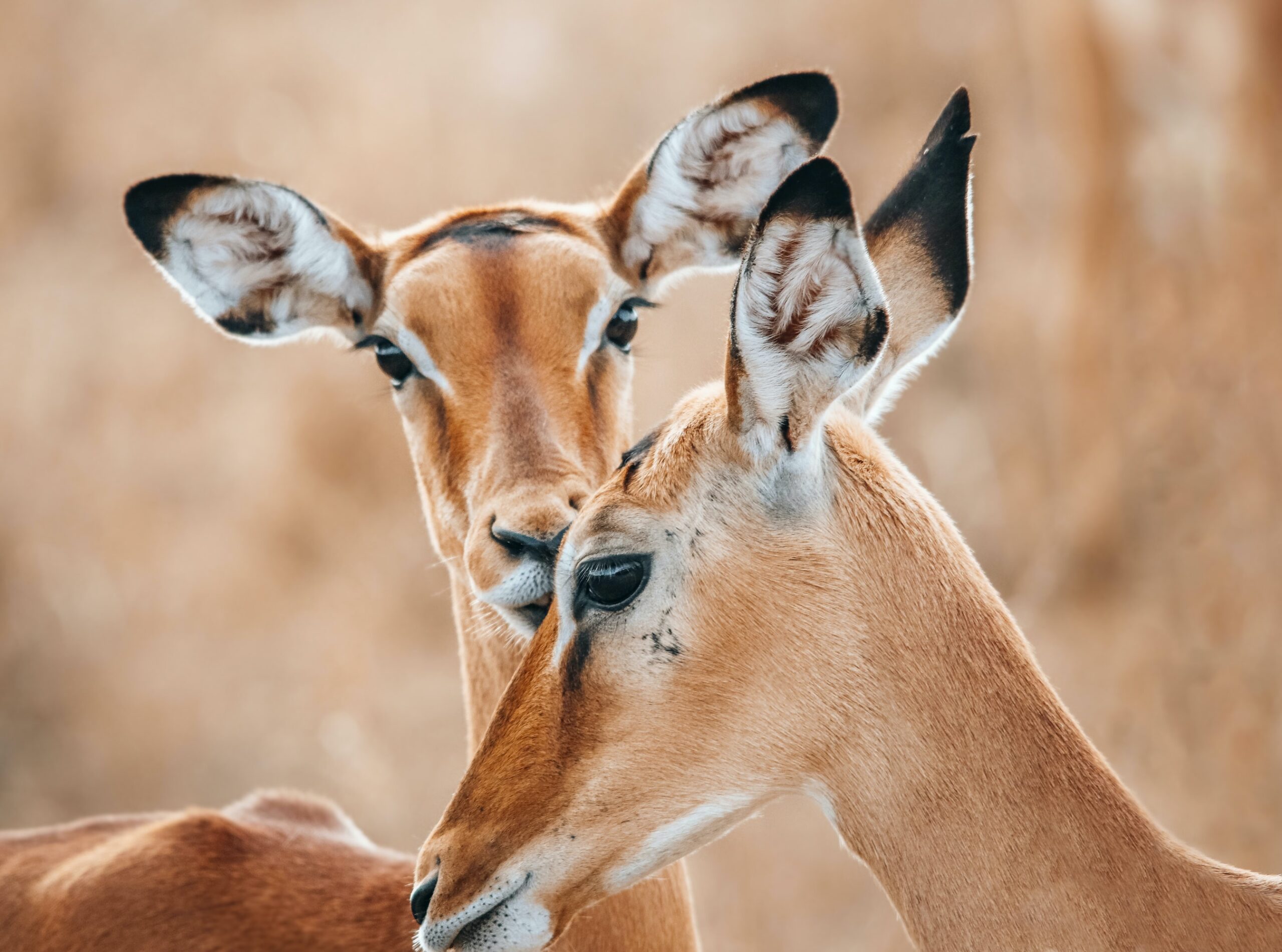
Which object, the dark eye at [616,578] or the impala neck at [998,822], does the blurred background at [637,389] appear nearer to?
the dark eye at [616,578]

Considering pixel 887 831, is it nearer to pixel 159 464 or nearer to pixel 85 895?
pixel 85 895

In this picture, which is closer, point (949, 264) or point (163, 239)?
point (949, 264)

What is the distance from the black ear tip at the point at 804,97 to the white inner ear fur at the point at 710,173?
3 cm

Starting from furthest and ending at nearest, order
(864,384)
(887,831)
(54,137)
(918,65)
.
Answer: (54,137) < (918,65) < (864,384) < (887,831)

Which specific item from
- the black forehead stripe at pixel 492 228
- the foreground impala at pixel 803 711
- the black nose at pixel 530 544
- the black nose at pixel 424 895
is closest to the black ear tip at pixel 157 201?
the black forehead stripe at pixel 492 228

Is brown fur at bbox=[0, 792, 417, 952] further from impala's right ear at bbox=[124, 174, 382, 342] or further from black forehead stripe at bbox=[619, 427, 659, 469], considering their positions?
impala's right ear at bbox=[124, 174, 382, 342]

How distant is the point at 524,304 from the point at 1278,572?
15.6ft

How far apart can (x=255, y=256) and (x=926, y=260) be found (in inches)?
82.4

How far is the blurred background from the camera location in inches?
270

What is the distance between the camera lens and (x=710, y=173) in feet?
12.5

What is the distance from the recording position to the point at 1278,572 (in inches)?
257

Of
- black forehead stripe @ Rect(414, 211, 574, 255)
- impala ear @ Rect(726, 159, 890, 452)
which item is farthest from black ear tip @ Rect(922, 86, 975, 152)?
black forehead stripe @ Rect(414, 211, 574, 255)

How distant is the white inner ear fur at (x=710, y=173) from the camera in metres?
3.72

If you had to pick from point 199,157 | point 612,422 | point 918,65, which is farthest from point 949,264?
point 199,157
